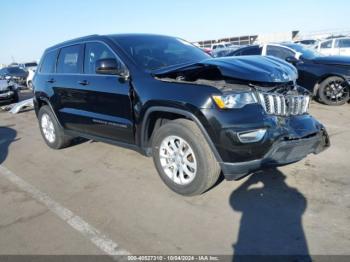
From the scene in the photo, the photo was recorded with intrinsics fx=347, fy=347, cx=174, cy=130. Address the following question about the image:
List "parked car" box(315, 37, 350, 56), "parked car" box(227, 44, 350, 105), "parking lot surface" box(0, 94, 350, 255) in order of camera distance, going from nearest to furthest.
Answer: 1. "parking lot surface" box(0, 94, 350, 255)
2. "parked car" box(227, 44, 350, 105)
3. "parked car" box(315, 37, 350, 56)

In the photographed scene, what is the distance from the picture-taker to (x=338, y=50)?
55.4 ft

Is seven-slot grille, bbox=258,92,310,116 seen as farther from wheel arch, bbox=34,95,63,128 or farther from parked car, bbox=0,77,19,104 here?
parked car, bbox=0,77,19,104

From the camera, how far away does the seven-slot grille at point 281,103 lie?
11.4 feet

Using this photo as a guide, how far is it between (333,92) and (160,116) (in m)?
5.90

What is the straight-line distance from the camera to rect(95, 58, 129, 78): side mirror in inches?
161

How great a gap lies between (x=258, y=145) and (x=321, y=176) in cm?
133

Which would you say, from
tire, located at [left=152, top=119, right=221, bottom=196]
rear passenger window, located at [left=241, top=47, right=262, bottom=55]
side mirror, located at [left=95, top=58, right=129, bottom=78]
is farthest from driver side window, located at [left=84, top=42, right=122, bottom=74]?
rear passenger window, located at [left=241, top=47, right=262, bottom=55]

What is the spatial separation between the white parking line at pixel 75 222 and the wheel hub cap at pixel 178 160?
1.05 meters

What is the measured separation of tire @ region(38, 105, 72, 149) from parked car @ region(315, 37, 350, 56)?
1467cm

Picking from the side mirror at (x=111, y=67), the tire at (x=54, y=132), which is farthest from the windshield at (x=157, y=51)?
the tire at (x=54, y=132)

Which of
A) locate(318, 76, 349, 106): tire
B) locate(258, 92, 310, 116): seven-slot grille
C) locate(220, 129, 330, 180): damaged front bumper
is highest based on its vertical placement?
locate(258, 92, 310, 116): seven-slot grille

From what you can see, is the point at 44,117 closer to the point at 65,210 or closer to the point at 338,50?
the point at 65,210

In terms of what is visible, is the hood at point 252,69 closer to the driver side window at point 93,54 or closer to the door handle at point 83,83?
the driver side window at point 93,54

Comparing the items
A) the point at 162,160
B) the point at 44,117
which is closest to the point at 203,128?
the point at 162,160
